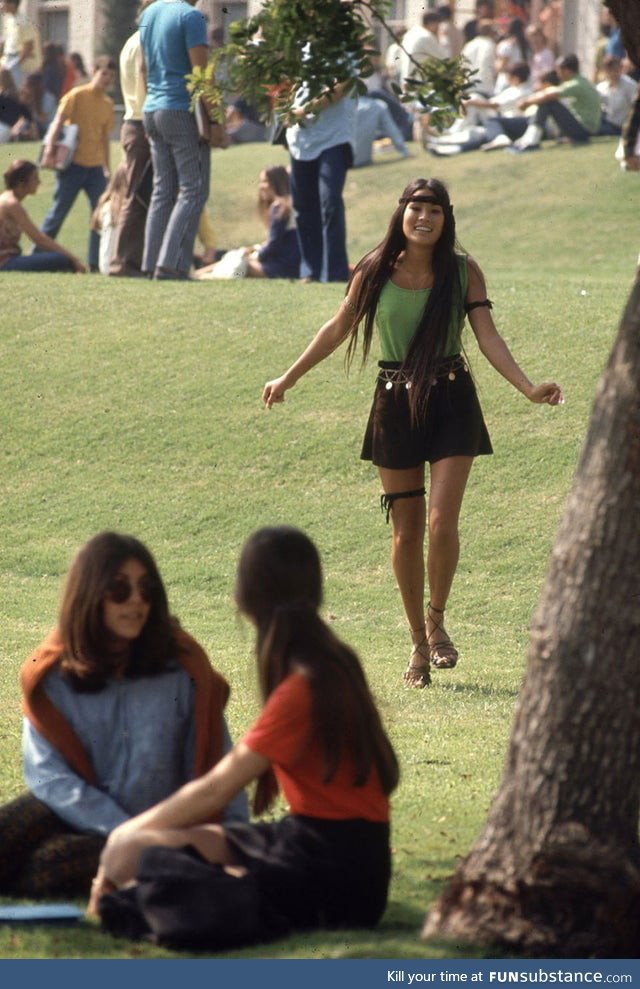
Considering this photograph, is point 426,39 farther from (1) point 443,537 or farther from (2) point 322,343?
(1) point 443,537

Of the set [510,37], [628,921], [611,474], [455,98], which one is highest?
[510,37]

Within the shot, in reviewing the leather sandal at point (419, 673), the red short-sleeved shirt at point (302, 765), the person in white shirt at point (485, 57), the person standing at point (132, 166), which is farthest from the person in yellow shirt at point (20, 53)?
the red short-sleeved shirt at point (302, 765)

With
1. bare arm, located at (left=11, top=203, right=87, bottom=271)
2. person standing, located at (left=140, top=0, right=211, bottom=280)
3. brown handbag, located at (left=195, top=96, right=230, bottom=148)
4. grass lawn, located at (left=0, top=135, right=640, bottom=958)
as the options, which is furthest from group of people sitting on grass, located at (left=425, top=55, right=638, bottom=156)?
brown handbag, located at (left=195, top=96, right=230, bottom=148)

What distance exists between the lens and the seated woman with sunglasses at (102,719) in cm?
451

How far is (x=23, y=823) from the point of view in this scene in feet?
15.1

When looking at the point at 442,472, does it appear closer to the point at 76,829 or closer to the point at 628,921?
the point at 76,829

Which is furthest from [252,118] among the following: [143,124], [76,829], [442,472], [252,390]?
[76,829]

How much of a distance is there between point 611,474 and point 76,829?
70.5 inches

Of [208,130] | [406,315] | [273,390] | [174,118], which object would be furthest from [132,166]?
[406,315]

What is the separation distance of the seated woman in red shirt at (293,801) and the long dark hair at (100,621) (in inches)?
19.9

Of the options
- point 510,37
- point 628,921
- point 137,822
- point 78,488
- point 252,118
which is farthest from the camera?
point 252,118

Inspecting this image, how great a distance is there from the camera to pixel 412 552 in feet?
24.0

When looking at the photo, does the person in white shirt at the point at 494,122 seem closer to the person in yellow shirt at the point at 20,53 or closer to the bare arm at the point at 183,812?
the person in yellow shirt at the point at 20,53

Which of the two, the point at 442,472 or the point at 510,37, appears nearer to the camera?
the point at 442,472
